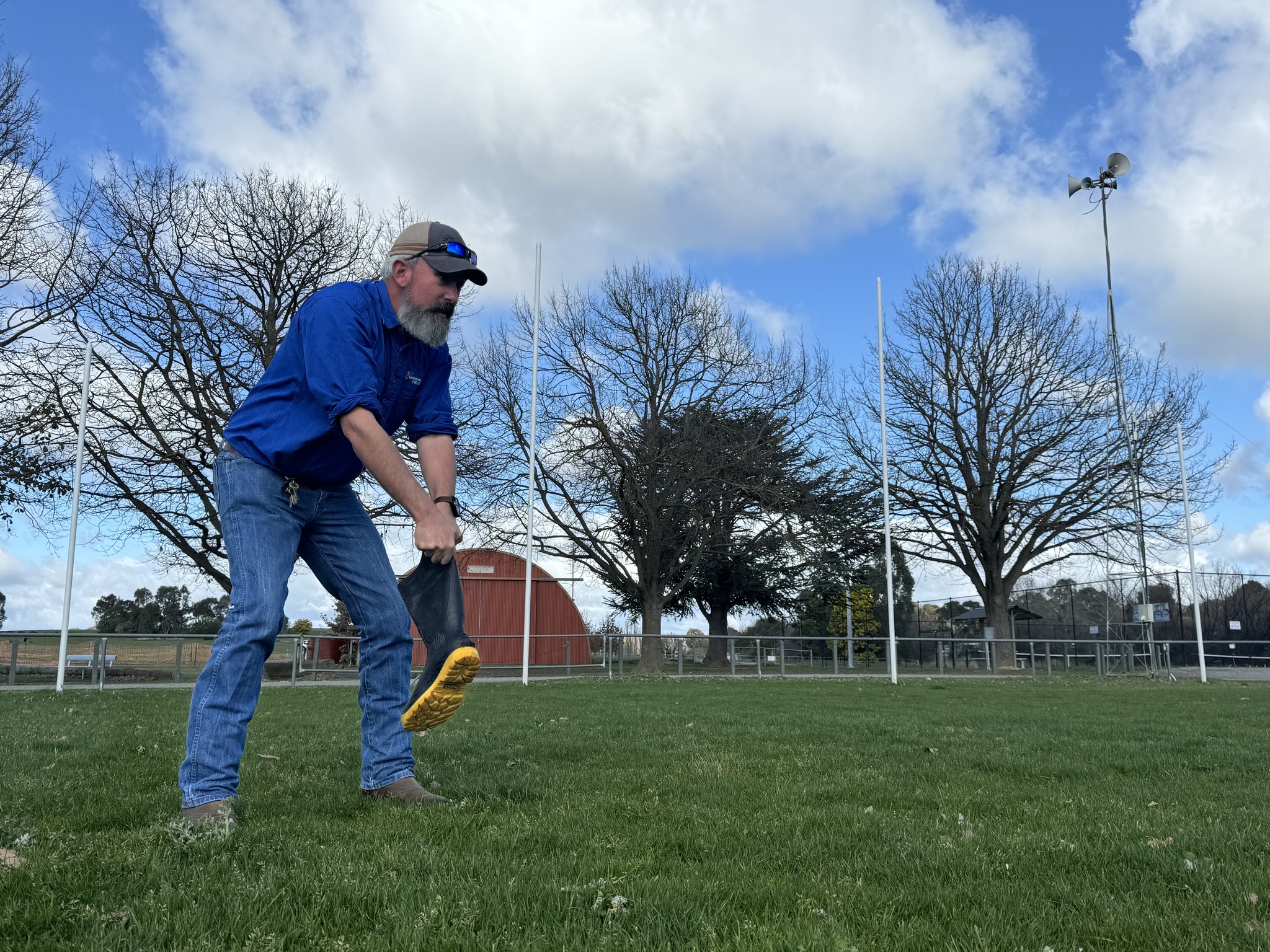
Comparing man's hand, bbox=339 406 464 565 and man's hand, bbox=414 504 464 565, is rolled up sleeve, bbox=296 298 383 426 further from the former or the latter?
man's hand, bbox=414 504 464 565

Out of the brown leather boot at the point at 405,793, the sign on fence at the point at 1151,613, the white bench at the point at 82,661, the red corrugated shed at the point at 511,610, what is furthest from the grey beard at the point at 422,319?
the sign on fence at the point at 1151,613

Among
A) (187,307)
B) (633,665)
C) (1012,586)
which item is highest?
(187,307)

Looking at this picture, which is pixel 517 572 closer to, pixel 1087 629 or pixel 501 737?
pixel 1087 629

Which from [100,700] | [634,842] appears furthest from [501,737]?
[100,700]

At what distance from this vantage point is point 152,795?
404 cm

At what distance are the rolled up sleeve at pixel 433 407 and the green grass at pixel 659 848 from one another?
1572 millimetres

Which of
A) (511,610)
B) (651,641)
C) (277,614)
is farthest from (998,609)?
(277,614)

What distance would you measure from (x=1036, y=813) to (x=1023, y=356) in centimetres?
2811

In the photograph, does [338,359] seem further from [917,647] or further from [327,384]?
[917,647]

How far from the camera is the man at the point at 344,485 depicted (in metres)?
3.43

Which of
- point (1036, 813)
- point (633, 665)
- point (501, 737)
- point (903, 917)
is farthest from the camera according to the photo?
point (633, 665)

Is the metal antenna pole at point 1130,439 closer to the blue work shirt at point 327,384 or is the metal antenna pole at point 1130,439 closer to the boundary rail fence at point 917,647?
the boundary rail fence at point 917,647

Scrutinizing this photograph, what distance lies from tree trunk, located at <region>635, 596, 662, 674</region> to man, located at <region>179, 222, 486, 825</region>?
21911mm

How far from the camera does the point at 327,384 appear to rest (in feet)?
11.5
